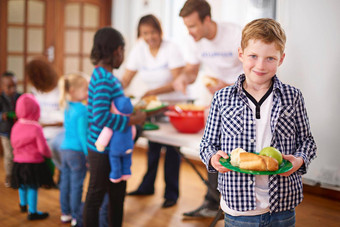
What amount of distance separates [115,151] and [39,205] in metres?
1.34

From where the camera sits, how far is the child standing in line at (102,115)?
2.01m

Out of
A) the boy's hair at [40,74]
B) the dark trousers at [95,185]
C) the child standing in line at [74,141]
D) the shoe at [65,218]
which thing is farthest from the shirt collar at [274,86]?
the boy's hair at [40,74]

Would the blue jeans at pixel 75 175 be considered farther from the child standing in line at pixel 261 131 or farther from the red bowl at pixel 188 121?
the child standing in line at pixel 261 131

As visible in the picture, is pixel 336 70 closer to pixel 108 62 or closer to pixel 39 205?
pixel 108 62

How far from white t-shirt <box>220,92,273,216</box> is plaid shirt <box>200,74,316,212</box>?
15 millimetres

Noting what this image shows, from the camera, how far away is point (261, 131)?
4.41 feet

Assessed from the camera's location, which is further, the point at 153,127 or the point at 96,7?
the point at 96,7

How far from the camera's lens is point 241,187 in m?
1.34

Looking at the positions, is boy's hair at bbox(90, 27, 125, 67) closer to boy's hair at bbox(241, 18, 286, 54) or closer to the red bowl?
the red bowl

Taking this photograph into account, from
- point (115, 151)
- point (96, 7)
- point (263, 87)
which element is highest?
point (96, 7)

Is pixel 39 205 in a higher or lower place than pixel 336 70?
lower

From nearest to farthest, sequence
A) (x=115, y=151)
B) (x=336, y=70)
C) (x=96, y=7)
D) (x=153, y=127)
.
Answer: (x=336, y=70) < (x=115, y=151) < (x=153, y=127) < (x=96, y=7)

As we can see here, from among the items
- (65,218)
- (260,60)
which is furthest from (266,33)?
(65,218)

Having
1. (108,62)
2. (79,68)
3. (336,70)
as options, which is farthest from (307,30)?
(79,68)
